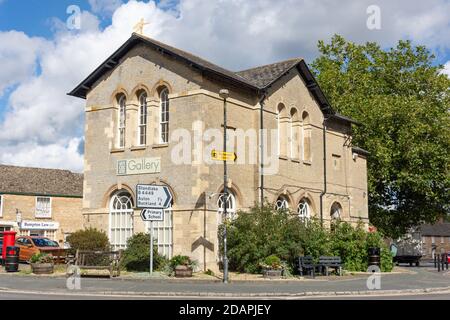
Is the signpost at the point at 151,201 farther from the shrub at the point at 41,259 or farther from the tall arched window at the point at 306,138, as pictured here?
the tall arched window at the point at 306,138

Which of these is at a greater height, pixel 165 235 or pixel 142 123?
pixel 142 123

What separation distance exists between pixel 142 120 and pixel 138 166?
220 centimetres

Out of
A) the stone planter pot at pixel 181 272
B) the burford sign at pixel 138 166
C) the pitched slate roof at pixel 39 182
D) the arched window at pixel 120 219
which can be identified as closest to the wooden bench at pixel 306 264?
the stone planter pot at pixel 181 272

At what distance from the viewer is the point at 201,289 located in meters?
16.8

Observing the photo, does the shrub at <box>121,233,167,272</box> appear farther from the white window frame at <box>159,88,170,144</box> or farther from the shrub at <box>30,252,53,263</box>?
the white window frame at <box>159,88,170,144</box>

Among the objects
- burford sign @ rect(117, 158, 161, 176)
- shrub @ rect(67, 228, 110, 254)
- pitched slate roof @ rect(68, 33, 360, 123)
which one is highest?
pitched slate roof @ rect(68, 33, 360, 123)

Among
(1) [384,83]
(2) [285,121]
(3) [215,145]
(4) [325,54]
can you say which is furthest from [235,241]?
(4) [325,54]

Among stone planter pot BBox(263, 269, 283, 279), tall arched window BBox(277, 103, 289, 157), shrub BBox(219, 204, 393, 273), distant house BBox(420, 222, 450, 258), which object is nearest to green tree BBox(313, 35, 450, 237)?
tall arched window BBox(277, 103, 289, 157)

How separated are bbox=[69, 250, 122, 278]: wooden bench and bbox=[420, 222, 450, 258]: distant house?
7922cm

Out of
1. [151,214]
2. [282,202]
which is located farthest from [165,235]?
[282,202]

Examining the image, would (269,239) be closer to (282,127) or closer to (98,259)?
(98,259)

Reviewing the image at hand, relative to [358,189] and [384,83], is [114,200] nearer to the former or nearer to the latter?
[358,189]

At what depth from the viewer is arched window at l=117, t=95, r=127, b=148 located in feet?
88.2
